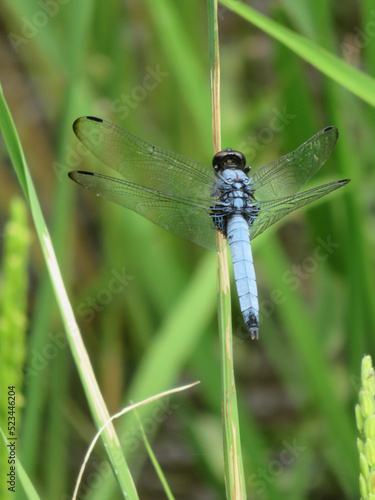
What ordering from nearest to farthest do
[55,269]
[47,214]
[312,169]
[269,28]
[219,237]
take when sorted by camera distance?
[55,269]
[269,28]
[219,237]
[312,169]
[47,214]

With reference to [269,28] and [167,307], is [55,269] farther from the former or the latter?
[167,307]

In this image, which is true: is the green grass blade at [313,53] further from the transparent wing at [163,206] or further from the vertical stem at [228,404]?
the transparent wing at [163,206]

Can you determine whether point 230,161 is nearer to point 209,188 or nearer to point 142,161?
point 209,188

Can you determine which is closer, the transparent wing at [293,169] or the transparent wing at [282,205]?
the transparent wing at [282,205]

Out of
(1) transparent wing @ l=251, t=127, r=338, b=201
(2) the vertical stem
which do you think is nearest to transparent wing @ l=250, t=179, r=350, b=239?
(1) transparent wing @ l=251, t=127, r=338, b=201

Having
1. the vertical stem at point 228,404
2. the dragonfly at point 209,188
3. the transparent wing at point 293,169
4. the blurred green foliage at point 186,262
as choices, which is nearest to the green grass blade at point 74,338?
the vertical stem at point 228,404

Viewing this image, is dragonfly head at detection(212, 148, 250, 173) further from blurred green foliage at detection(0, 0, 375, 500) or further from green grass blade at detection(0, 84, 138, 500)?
green grass blade at detection(0, 84, 138, 500)

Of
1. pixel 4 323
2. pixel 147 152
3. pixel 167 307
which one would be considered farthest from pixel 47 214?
pixel 4 323
